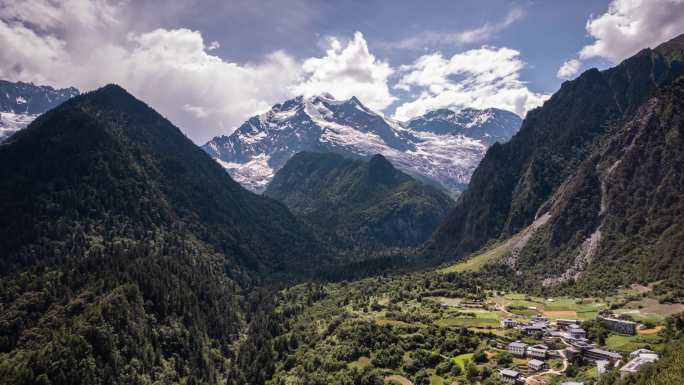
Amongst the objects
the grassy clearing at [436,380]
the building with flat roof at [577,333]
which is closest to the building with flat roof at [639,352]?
the building with flat roof at [577,333]

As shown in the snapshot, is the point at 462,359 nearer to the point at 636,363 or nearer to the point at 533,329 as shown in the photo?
the point at 533,329

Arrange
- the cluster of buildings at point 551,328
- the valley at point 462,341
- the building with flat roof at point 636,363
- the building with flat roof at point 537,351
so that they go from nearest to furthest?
the building with flat roof at point 636,363 < the valley at point 462,341 < the building with flat roof at point 537,351 < the cluster of buildings at point 551,328

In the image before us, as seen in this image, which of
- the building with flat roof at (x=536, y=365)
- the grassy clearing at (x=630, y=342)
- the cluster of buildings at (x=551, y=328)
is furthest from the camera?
the cluster of buildings at (x=551, y=328)

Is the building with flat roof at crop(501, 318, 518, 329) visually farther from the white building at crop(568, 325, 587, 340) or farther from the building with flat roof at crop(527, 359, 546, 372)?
the building with flat roof at crop(527, 359, 546, 372)

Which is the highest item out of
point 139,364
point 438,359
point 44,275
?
point 44,275

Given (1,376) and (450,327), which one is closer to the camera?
(1,376)

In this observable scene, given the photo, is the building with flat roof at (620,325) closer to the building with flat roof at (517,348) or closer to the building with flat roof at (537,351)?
the building with flat roof at (537,351)

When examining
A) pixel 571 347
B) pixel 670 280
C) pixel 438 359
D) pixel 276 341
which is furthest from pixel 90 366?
pixel 670 280

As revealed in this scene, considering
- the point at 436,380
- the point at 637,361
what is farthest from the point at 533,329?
the point at 637,361

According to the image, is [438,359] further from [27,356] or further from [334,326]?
[27,356]
